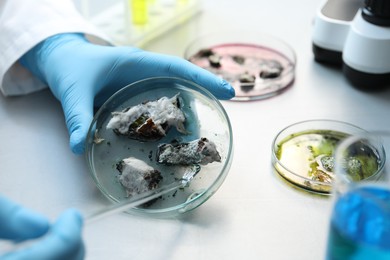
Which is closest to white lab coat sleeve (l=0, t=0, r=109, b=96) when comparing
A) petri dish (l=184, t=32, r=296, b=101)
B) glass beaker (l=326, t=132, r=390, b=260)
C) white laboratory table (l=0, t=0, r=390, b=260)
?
white laboratory table (l=0, t=0, r=390, b=260)

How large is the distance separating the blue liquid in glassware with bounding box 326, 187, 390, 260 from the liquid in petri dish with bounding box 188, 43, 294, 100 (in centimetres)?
53

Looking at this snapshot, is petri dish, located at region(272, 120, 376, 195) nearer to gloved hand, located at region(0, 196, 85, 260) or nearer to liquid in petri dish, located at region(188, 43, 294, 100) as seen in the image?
liquid in petri dish, located at region(188, 43, 294, 100)

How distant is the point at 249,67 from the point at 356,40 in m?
0.23

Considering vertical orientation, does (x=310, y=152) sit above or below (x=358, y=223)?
below

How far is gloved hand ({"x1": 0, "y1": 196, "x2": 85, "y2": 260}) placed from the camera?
54cm

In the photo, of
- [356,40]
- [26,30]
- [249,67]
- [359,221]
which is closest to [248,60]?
[249,67]

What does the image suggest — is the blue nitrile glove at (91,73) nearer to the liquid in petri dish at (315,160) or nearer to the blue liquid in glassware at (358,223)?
the liquid in petri dish at (315,160)

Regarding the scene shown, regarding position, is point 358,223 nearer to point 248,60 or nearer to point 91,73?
point 91,73

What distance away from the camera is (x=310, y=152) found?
88 cm

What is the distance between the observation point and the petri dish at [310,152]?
817 mm

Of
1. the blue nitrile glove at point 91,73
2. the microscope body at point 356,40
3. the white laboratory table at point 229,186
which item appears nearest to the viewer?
the white laboratory table at point 229,186

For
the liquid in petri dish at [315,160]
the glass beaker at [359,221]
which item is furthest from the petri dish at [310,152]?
the glass beaker at [359,221]

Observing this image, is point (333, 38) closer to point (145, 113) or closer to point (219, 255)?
point (145, 113)

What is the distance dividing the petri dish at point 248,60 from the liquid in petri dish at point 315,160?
6.4 inches
